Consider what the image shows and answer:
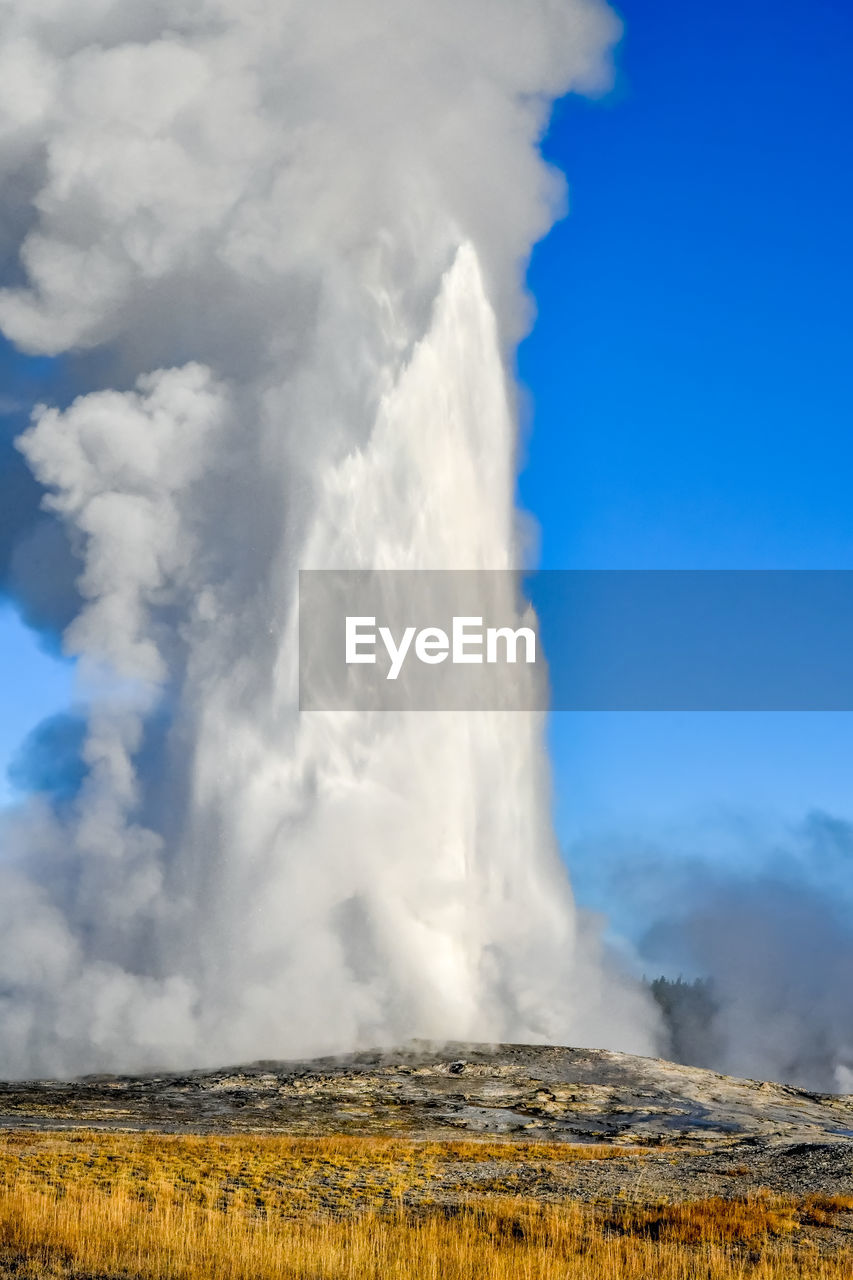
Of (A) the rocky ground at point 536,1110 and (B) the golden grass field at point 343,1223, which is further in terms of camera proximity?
(A) the rocky ground at point 536,1110

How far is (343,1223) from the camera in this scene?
18906mm

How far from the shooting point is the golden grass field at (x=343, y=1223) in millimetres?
14969

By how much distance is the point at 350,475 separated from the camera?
5944 centimetres

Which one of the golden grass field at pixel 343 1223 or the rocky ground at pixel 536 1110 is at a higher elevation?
the rocky ground at pixel 536 1110

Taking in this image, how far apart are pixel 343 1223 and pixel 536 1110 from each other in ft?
80.9

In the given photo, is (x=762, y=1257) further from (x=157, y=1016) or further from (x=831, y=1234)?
(x=157, y=1016)

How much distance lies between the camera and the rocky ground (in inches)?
1059

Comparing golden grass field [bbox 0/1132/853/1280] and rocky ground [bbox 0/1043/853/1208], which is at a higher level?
rocky ground [bbox 0/1043/853/1208]

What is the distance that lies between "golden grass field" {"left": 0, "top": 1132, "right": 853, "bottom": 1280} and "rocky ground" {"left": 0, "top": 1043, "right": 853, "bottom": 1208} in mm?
2175

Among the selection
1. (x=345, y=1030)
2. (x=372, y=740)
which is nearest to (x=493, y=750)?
(x=372, y=740)

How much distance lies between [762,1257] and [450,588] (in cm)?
4605

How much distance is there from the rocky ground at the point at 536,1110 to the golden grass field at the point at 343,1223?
2175mm

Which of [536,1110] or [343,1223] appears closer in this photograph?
[343,1223]

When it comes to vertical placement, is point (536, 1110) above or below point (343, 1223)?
above
